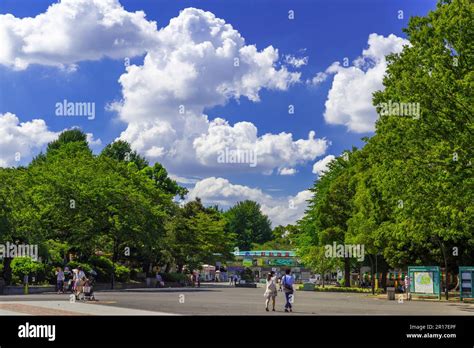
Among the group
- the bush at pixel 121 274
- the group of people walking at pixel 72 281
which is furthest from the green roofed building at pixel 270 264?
the group of people walking at pixel 72 281

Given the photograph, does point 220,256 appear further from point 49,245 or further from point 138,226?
point 49,245

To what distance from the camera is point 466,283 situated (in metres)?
42.2

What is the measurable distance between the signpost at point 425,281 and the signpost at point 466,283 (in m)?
2.68

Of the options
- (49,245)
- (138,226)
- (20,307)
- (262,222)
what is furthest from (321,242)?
(262,222)

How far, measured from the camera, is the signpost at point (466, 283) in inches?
1640

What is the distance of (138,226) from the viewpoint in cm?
5394

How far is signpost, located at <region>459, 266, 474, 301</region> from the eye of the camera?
4166 centimetres

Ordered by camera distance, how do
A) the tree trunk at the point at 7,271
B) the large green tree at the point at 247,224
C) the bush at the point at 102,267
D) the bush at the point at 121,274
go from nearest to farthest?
the tree trunk at the point at 7,271 < the bush at the point at 102,267 < the bush at the point at 121,274 < the large green tree at the point at 247,224

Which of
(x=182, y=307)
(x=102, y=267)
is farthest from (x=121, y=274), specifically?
(x=182, y=307)

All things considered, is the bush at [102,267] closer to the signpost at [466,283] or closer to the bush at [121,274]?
the bush at [121,274]

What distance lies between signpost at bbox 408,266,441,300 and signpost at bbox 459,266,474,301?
2678 mm

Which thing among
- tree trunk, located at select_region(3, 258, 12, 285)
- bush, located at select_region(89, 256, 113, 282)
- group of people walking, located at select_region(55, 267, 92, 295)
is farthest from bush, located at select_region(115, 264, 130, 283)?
tree trunk, located at select_region(3, 258, 12, 285)

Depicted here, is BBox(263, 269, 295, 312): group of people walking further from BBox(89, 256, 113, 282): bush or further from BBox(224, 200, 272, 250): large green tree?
BBox(224, 200, 272, 250): large green tree
